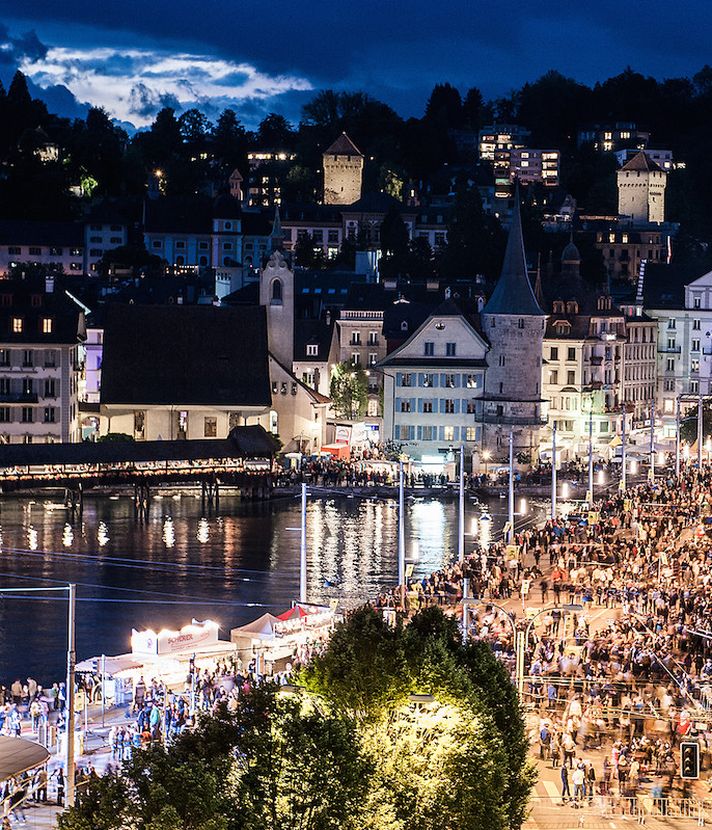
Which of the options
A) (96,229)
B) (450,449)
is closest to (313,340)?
(450,449)

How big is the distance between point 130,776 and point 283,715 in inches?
114

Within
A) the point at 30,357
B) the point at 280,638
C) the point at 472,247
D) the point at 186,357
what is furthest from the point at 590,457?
the point at 472,247

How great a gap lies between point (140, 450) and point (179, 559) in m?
21.3

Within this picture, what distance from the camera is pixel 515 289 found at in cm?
11512

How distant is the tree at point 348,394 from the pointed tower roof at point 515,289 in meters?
7.96

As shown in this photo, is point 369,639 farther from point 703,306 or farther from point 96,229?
point 96,229

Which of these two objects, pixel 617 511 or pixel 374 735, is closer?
pixel 374 735

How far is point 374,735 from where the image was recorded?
33.8 metres

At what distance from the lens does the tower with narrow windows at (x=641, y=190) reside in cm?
19288

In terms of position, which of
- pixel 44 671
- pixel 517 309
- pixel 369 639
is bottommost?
pixel 44 671

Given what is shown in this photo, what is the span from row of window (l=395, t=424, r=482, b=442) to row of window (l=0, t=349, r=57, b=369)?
18.8 meters

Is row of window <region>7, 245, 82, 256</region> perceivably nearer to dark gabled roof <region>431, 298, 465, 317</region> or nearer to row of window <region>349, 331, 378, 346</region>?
row of window <region>349, 331, 378, 346</region>

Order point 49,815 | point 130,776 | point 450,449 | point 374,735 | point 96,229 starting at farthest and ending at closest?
point 96,229, point 450,449, point 49,815, point 374,735, point 130,776

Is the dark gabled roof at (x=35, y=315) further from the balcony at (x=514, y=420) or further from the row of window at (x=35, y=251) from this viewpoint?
the row of window at (x=35, y=251)
